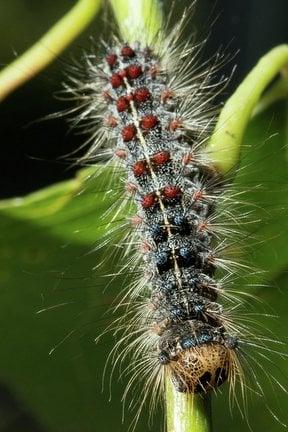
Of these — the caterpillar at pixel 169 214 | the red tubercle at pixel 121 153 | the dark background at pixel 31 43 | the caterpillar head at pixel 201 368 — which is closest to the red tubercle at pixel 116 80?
the caterpillar at pixel 169 214

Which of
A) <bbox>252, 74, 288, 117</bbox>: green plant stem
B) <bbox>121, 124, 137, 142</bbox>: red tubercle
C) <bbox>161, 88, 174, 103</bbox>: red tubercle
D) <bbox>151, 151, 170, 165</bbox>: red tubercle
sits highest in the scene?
<bbox>161, 88, 174, 103</bbox>: red tubercle

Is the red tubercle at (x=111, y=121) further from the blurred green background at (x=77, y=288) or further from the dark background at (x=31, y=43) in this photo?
the dark background at (x=31, y=43)

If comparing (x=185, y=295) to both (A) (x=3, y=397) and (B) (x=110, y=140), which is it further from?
(A) (x=3, y=397)

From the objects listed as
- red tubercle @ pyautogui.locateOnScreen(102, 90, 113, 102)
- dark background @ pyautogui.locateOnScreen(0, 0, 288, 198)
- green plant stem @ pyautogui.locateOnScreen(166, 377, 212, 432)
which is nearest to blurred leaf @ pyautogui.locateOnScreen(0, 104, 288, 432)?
red tubercle @ pyautogui.locateOnScreen(102, 90, 113, 102)

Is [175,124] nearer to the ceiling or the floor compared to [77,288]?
nearer to the ceiling

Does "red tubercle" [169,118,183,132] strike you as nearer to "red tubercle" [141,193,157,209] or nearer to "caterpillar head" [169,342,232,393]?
"red tubercle" [141,193,157,209]

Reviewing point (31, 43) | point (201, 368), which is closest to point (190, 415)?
point (201, 368)

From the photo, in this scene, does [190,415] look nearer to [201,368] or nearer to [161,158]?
[201,368]
